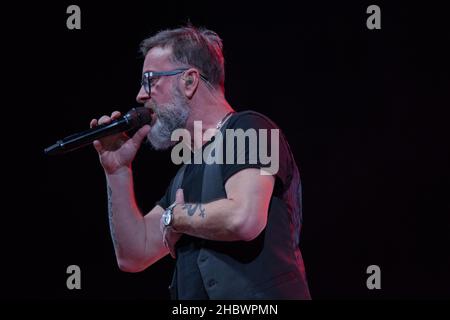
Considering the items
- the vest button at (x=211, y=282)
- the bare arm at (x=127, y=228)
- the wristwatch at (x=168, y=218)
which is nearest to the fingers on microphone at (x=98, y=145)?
the bare arm at (x=127, y=228)

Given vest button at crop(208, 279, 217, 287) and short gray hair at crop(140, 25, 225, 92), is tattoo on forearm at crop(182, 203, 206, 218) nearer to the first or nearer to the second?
vest button at crop(208, 279, 217, 287)

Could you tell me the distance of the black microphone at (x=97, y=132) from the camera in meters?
2.11

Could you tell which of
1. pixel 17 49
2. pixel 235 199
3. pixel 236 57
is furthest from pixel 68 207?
pixel 235 199

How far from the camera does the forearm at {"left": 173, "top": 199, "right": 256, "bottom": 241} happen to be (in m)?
1.75

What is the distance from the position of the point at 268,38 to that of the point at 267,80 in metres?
0.23

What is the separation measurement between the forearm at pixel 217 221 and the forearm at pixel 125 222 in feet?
1.50

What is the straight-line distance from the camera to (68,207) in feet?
11.6

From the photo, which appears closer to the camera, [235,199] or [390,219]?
[235,199]

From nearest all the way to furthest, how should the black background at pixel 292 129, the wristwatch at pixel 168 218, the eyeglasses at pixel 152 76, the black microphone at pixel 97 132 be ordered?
the wristwatch at pixel 168 218, the black microphone at pixel 97 132, the eyeglasses at pixel 152 76, the black background at pixel 292 129

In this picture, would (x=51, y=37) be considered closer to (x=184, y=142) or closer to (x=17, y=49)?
(x=17, y=49)

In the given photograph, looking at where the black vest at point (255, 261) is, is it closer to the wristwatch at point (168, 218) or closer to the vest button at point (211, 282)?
the vest button at point (211, 282)

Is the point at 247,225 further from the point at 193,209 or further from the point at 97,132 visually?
the point at 97,132

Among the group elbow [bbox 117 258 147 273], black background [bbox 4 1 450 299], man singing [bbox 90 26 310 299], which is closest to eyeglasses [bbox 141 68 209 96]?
man singing [bbox 90 26 310 299]

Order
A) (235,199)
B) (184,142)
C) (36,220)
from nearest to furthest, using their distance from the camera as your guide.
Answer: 1. (235,199)
2. (184,142)
3. (36,220)
